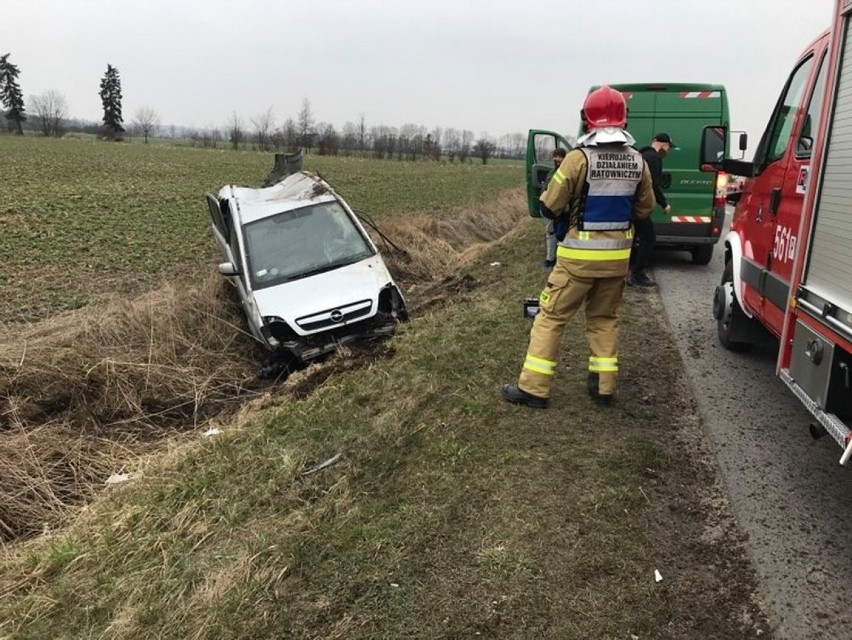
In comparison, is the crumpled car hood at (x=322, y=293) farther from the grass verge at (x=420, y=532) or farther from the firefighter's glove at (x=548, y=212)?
the firefighter's glove at (x=548, y=212)

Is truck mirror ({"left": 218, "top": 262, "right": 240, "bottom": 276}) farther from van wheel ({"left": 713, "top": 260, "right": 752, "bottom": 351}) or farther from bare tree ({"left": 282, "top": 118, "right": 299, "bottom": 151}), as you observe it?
bare tree ({"left": 282, "top": 118, "right": 299, "bottom": 151})

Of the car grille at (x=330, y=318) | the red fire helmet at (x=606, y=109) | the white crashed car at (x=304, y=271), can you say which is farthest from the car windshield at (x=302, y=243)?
the red fire helmet at (x=606, y=109)

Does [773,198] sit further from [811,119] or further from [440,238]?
[440,238]

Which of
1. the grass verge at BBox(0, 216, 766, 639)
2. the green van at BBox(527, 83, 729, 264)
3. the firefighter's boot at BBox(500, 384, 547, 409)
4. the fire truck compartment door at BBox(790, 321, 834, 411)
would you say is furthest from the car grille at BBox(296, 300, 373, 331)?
the fire truck compartment door at BBox(790, 321, 834, 411)

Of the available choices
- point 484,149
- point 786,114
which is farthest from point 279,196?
point 484,149

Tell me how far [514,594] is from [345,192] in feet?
83.0

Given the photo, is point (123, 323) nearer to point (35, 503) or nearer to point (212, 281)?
point (212, 281)

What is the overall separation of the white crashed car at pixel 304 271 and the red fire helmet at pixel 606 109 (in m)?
3.41

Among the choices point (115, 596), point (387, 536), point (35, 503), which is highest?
point (387, 536)

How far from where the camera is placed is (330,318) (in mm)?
6328

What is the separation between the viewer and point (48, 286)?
9.73 m

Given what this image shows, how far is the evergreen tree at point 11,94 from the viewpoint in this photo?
84688mm

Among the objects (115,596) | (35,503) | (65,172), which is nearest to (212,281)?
(35,503)

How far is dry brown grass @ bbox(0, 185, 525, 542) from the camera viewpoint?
14.9 ft
